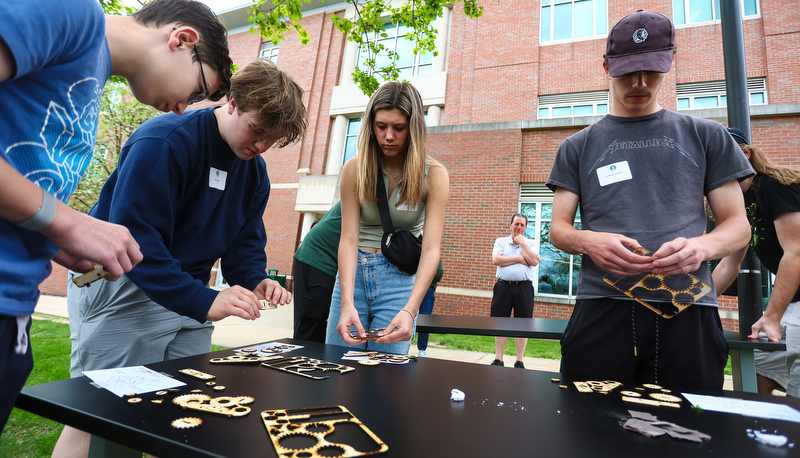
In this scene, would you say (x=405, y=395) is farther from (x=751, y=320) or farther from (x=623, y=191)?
(x=751, y=320)

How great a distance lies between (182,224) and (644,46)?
1902 mm

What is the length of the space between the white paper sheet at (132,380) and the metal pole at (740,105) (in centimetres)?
360

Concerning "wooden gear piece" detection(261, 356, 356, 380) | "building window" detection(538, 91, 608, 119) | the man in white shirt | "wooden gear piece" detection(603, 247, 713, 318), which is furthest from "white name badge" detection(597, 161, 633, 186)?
"building window" detection(538, 91, 608, 119)

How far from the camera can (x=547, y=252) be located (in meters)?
9.18

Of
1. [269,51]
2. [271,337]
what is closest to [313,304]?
[271,337]

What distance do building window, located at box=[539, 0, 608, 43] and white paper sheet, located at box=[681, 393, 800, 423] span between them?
38.8 feet

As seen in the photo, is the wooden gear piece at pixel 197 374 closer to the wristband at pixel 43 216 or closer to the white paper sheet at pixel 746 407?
the wristband at pixel 43 216

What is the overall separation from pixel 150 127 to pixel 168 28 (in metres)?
0.65

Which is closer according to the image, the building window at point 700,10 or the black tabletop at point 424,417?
the black tabletop at point 424,417

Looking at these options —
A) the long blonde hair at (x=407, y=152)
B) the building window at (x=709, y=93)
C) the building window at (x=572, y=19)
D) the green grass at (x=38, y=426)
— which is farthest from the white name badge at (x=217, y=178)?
the building window at (x=572, y=19)

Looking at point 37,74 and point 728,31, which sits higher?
point 728,31

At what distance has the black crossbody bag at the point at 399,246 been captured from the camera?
1.95 m

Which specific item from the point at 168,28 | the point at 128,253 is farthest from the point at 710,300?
the point at 168,28

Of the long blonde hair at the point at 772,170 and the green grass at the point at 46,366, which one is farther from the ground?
the long blonde hair at the point at 772,170
